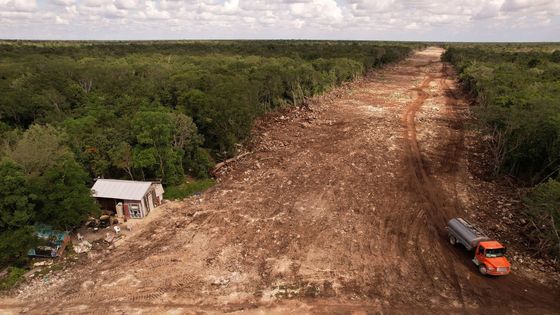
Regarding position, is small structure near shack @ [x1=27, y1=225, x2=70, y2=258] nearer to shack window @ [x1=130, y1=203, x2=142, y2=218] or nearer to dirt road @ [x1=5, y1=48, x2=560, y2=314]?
dirt road @ [x1=5, y1=48, x2=560, y2=314]

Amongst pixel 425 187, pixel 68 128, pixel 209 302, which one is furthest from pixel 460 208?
pixel 68 128

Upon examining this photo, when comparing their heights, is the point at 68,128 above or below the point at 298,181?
above

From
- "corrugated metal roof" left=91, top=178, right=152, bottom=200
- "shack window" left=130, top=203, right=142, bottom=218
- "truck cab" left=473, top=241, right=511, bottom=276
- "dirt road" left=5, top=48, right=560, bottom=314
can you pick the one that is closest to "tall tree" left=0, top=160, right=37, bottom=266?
"dirt road" left=5, top=48, right=560, bottom=314

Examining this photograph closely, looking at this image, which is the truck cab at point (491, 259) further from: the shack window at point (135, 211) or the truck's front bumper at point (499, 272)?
the shack window at point (135, 211)

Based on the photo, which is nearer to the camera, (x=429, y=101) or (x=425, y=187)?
(x=425, y=187)

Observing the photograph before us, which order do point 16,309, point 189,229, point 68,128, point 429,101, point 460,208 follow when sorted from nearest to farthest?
point 16,309 < point 189,229 < point 460,208 < point 68,128 < point 429,101

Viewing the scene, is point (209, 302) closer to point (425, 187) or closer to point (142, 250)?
point (142, 250)

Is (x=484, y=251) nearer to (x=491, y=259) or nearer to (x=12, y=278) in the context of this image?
(x=491, y=259)
